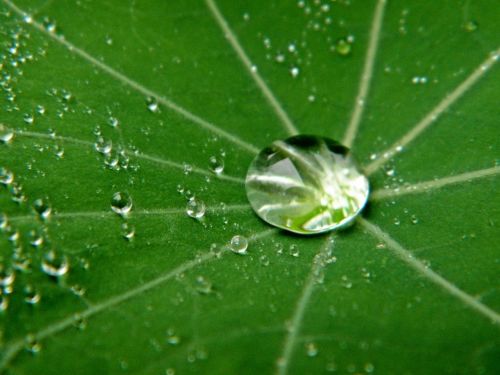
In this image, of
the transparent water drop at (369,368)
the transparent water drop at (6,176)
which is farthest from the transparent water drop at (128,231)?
the transparent water drop at (369,368)

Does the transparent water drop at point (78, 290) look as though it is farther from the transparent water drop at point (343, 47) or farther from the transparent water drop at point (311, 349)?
the transparent water drop at point (343, 47)

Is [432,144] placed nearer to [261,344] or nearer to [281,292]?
[281,292]

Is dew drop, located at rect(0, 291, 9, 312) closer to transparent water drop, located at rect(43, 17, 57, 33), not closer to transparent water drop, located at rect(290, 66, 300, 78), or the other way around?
transparent water drop, located at rect(43, 17, 57, 33)

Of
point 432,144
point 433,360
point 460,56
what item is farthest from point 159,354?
point 460,56

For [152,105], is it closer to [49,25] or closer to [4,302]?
[49,25]

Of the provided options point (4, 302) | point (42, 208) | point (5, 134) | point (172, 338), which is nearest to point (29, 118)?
point (5, 134)

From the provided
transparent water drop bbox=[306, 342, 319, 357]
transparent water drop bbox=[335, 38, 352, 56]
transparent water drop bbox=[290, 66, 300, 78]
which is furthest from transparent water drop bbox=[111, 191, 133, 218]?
transparent water drop bbox=[335, 38, 352, 56]
